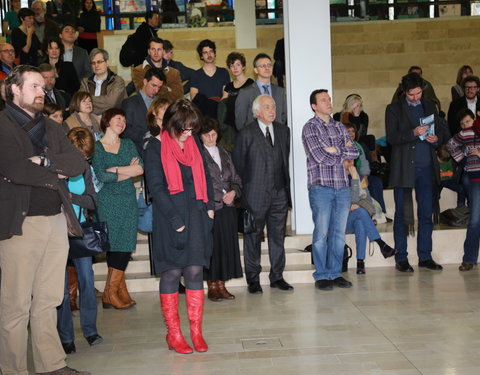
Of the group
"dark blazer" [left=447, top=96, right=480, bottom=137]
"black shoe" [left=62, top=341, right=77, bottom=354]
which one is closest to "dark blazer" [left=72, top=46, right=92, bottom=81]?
"dark blazer" [left=447, top=96, right=480, bottom=137]

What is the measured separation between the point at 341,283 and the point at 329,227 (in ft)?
1.77

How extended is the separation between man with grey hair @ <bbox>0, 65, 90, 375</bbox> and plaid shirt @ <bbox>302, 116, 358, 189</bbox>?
3008 mm

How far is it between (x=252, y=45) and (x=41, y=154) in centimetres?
1029

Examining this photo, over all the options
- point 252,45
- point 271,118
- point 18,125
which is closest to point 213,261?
point 271,118

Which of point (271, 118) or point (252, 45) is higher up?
point (252, 45)

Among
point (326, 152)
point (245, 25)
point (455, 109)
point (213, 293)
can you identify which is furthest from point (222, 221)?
point (245, 25)

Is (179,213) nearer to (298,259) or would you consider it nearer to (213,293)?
(213,293)

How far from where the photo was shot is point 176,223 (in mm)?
5336

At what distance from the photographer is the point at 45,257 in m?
4.71

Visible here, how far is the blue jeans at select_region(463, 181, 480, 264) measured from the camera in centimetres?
800

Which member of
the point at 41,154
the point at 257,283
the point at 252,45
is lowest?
the point at 257,283

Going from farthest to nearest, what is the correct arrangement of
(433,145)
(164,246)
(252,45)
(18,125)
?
1. (252,45)
2. (433,145)
3. (164,246)
4. (18,125)

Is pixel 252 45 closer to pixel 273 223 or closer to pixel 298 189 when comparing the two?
pixel 298 189

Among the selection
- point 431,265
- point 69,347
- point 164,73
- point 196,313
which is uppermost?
point 164,73
